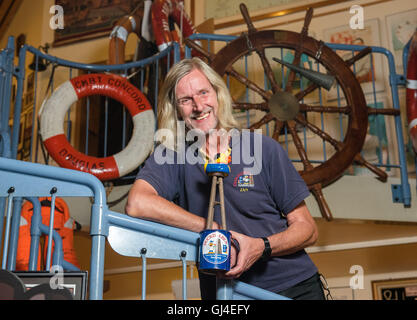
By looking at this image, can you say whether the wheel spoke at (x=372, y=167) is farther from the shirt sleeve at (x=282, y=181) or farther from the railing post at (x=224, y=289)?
the railing post at (x=224, y=289)

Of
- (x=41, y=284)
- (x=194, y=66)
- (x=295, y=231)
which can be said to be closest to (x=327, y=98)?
(x=194, y=66)

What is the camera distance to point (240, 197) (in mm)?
1253

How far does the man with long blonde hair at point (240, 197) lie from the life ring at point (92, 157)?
141 cm

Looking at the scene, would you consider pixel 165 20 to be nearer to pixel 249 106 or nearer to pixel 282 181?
pixel 249 106

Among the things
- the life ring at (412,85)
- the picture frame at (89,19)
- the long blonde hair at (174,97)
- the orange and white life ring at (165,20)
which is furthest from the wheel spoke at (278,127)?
the picture frame at (89,19)

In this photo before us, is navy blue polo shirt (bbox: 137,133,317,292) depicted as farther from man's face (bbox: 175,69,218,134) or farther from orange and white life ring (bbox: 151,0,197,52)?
orange and white life ring (bbox: 151,0,197,52)

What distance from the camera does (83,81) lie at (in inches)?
120

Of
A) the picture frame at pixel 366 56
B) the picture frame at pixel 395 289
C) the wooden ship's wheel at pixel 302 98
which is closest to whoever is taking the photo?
the wooden ship's wheel at pixel 302 98

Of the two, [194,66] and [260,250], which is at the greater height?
[194,66]

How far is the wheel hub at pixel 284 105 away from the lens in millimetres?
2863

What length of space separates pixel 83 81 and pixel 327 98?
1748 millimetres

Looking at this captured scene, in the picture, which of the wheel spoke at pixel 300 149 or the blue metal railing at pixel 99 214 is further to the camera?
the wheel spoke at pixel 300 149

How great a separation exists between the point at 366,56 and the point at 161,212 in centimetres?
297
